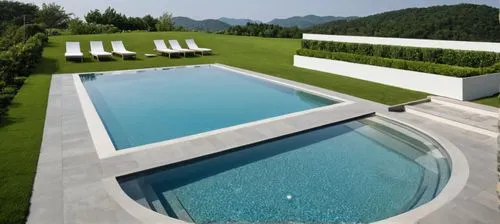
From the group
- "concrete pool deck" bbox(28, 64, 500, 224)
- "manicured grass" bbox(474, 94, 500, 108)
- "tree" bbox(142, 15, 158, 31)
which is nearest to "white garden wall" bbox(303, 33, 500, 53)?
"manicured grass" bbox(474, 94, 500, 108)

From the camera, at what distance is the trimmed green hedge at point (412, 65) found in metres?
10.5

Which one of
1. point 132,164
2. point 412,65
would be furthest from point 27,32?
point 412,65

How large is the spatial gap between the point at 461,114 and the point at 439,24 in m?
13.5

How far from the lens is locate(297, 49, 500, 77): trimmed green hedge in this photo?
34.6 ft

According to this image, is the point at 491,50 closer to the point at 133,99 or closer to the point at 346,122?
the point at 346,122

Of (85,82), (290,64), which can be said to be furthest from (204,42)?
(85,82)

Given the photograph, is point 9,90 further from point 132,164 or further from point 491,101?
point 491,101

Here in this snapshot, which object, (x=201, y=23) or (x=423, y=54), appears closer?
(x=423, y=54)

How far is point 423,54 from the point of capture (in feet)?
42.5

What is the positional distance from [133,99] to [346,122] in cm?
649

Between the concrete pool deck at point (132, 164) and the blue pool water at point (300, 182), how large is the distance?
0.33 m

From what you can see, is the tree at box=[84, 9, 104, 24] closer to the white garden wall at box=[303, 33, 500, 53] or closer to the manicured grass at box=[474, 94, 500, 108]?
the white garden wall at box=[303, 33, 500, 53]

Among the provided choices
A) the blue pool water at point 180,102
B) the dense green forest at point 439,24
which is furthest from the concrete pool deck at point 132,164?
the dense green forest at point 439,24

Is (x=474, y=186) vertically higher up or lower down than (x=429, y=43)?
lower down
